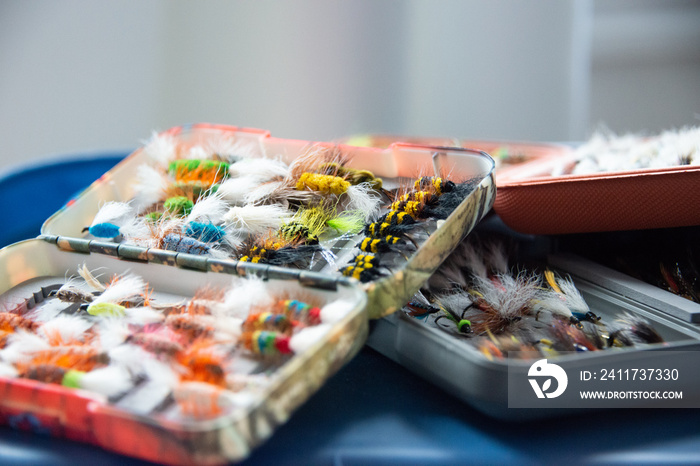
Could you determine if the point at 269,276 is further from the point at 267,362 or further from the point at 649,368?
the point at 649,368

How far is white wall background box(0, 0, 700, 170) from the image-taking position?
201 cm

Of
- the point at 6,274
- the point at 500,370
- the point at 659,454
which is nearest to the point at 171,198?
the point at 6,274

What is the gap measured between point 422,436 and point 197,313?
25cm

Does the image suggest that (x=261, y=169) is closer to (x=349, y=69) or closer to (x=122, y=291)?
(x=122, y=291)

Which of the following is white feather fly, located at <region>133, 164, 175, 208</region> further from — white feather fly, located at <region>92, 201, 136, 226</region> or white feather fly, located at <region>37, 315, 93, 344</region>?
white feather fly, located at <region>37, 315, 93, 344</region>

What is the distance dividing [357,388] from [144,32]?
1.82 metres

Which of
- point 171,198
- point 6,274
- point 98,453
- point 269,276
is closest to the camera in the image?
point 98,453

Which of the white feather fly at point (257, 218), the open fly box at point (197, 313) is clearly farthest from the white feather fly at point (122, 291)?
the white feather fly at point (257, 218)

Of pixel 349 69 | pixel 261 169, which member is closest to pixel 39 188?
pixel 261 169

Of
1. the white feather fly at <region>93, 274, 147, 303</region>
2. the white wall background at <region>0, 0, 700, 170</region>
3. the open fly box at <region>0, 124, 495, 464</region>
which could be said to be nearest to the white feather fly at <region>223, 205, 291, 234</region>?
the open fly box at <region>0, 124, 495, 464</region>

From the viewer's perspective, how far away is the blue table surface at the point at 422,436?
52 centimetres

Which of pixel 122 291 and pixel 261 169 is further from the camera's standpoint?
pixel 261 169

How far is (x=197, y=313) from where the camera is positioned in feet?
2.06

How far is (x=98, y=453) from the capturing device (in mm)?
513
